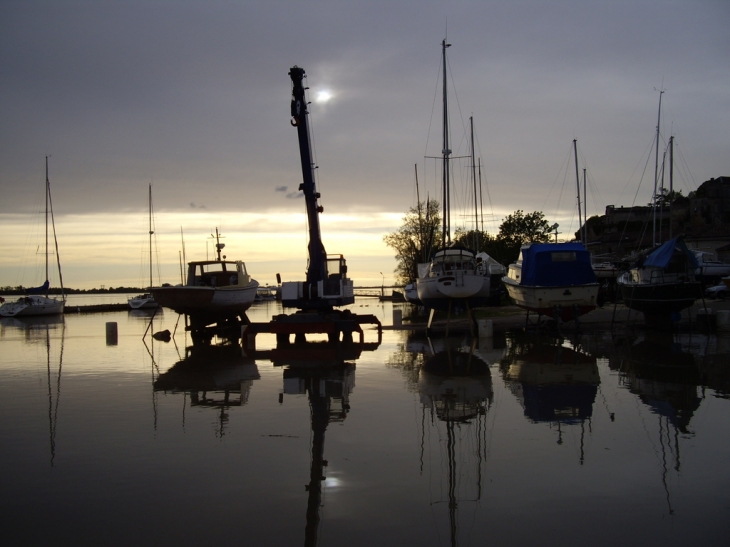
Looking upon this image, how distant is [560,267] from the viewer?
23.2 m

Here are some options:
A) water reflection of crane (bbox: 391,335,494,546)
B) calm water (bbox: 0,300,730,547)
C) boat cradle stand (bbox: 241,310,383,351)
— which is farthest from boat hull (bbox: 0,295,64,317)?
water reflection of crane (bbox: 391,335,494,546)

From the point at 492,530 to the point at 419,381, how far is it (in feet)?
25.1

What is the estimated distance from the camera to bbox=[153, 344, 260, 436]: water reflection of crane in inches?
458

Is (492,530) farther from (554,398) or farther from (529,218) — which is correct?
(529,218)

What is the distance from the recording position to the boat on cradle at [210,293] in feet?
80.3

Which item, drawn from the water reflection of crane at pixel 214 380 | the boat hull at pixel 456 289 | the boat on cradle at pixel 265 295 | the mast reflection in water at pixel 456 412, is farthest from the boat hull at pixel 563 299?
the boat on cradle at pixel 265 295

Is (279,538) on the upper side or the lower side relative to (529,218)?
lower

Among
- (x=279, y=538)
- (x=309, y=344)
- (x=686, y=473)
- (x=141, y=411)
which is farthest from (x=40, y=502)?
(x=309, y=344)

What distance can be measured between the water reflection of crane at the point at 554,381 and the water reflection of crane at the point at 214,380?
5.03 metres

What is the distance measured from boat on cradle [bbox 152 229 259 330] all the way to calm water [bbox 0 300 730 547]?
31.0 ft

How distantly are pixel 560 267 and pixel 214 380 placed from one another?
14068mm

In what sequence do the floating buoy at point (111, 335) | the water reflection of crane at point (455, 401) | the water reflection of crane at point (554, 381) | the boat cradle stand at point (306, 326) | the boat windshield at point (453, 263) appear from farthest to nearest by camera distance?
1. the boat windshield at point (453, 263)
2. the floating buoy at point (111, 335)
3. the boat cradle stand at point (306, 326)
4. the water reflection of crane at point (554, 381)
5. the water reflection of crane at point (455, 401)

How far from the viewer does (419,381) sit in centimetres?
1333

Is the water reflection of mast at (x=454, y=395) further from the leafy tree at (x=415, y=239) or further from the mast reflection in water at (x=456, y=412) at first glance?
the leafy tree at (x=415, y=239)
